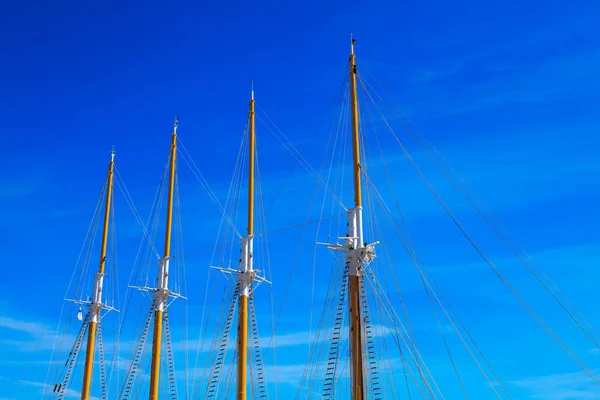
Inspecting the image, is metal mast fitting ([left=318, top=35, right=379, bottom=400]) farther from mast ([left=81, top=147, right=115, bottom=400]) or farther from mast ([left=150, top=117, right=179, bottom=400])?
mast ([left=81, top=147, right=115, bottom=400])

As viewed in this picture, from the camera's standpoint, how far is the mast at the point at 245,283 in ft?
201

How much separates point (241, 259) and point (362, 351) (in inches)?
787

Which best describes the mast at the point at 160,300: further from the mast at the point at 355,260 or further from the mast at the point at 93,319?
the mast at the point at 355,260

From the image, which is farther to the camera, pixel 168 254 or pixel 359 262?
pixel 168 254

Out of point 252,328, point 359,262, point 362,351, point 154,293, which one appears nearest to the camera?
point 362,351

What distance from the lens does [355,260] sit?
54875mm

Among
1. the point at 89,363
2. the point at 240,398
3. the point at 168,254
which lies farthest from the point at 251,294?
the point at 89,363

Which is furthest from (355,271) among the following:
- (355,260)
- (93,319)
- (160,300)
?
(93,319)

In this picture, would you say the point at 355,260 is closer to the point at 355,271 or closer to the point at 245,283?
the point at 355,271

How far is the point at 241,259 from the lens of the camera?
6756 centimetres

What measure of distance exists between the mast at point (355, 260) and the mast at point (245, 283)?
44.2 ft

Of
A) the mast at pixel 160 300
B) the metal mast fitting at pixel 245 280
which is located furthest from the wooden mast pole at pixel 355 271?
the mast at pixel 160 300

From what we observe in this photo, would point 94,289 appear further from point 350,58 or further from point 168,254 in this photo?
point 350,58

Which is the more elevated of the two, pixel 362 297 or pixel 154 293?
pixel 154 293
